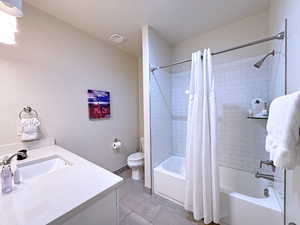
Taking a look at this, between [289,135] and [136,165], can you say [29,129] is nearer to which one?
[136,165]

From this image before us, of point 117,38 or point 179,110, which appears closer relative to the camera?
point 117,38

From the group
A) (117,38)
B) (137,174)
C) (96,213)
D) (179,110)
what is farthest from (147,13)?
(137,174)

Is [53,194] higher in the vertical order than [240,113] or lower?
lower

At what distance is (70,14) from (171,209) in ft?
9.04

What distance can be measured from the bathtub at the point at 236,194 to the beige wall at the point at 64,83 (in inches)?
40.3

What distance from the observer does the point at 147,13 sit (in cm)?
161

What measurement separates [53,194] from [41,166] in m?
0.68

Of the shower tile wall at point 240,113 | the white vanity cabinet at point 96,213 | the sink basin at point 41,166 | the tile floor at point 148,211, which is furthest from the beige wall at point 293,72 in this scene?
the sink basin at point 41,166

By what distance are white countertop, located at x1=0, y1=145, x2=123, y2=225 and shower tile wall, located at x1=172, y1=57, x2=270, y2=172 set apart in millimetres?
1779

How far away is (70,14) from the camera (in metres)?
1.61

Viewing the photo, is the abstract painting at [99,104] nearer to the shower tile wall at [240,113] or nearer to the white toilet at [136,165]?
the white toilet at [136,165]

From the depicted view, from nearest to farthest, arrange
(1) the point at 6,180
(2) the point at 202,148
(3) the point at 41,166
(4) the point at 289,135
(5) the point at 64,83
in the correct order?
(4) the point at 289,135 < (1) the point at 6,180 < (3) the point at 41,166 < (2) the point at 202,148 < (5) the point at 64,83

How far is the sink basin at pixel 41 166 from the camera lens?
107cm

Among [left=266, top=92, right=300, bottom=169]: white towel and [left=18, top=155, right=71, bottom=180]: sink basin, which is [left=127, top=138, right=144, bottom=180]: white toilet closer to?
[left=18, top=155, right=71, bottom=180]: sink basin
